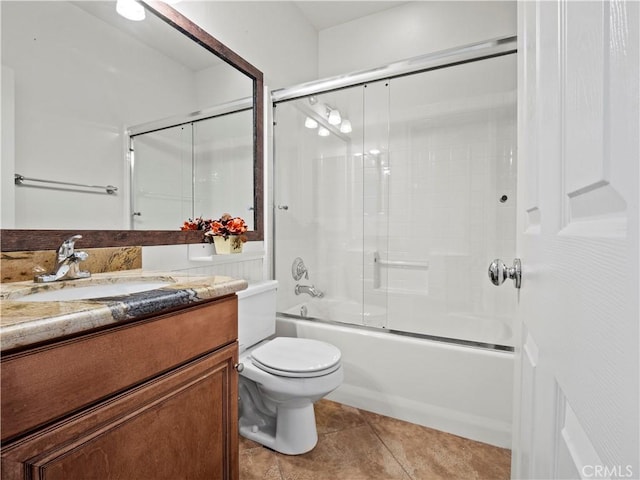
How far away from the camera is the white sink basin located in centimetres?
87

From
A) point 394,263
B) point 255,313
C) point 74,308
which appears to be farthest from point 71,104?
point 394,263

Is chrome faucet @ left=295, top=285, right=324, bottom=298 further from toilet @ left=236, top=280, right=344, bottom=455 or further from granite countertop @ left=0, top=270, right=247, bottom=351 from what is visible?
granite countertop @ left=0, top=270, right=247, bottom=351

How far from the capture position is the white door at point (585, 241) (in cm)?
22

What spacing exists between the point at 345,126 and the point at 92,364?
2178 millimetres

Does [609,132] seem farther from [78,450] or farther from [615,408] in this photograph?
[78,450]

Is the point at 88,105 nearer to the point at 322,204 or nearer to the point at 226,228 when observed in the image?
the point at 226,228

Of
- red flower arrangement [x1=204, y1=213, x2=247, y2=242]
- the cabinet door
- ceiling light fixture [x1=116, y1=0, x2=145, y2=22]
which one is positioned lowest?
the cabinet door

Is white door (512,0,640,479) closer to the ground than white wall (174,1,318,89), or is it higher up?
closer to the ground

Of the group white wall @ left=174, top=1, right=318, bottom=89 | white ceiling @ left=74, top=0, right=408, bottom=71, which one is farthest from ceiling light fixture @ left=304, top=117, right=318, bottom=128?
white ceiling @ left=74, top=0, right=408, bottom=71

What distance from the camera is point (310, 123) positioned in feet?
7.73

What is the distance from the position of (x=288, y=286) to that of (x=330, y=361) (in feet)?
2.96

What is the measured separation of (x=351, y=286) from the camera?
2.44 m

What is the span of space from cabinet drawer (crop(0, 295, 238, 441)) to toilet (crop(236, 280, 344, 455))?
59cm

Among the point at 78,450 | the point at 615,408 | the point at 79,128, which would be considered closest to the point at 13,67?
the point at 79,128
